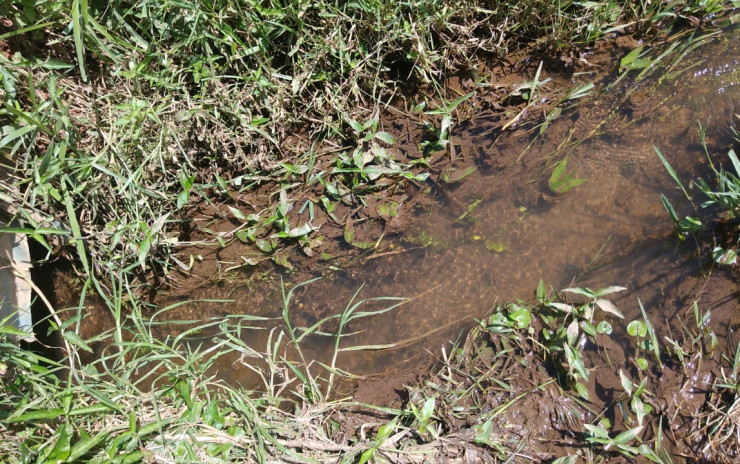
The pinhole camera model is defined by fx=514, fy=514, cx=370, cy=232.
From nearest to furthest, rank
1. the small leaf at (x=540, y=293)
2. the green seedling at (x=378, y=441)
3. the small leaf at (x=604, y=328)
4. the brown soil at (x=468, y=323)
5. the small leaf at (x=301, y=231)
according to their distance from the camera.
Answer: the green seedling at (x=378, y=441) < the brown soil at (x=468, y=323) < the small leaf at (x=604, y=328) < the small leaf at (x=540, y=293) < the small leaf at (x=301, y=231)

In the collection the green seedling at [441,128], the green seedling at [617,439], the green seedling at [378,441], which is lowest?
the green seedling at [617,439]

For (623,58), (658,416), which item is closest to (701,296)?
(658,416)

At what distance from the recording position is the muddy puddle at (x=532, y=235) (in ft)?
7.98

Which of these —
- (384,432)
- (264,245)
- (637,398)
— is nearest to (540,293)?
→ (637,398)

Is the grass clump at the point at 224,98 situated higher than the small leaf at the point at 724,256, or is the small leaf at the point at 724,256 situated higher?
the grass clump at the point at 224,98

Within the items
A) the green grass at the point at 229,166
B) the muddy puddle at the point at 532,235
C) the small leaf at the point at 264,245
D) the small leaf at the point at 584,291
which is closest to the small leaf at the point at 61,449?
the green grass at the point at 229,166

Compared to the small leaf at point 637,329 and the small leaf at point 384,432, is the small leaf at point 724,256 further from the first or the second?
the small leaf at point 384,432

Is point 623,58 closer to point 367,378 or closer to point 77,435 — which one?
point 367,378

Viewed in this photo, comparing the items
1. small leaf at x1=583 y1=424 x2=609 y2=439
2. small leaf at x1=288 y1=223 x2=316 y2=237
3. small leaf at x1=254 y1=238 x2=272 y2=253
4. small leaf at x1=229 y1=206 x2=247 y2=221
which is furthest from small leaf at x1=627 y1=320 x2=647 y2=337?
small leaf at x1=229 y1=206 x2=247 y2=221

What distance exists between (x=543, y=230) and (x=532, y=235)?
0.19ft

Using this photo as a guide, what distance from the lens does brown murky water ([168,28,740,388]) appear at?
244cm

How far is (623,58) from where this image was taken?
2770 mm

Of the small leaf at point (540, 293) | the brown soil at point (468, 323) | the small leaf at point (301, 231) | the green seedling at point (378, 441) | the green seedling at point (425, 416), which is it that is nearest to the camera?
the green seedling at point (378, 441)

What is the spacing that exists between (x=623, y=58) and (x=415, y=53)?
1.15m
